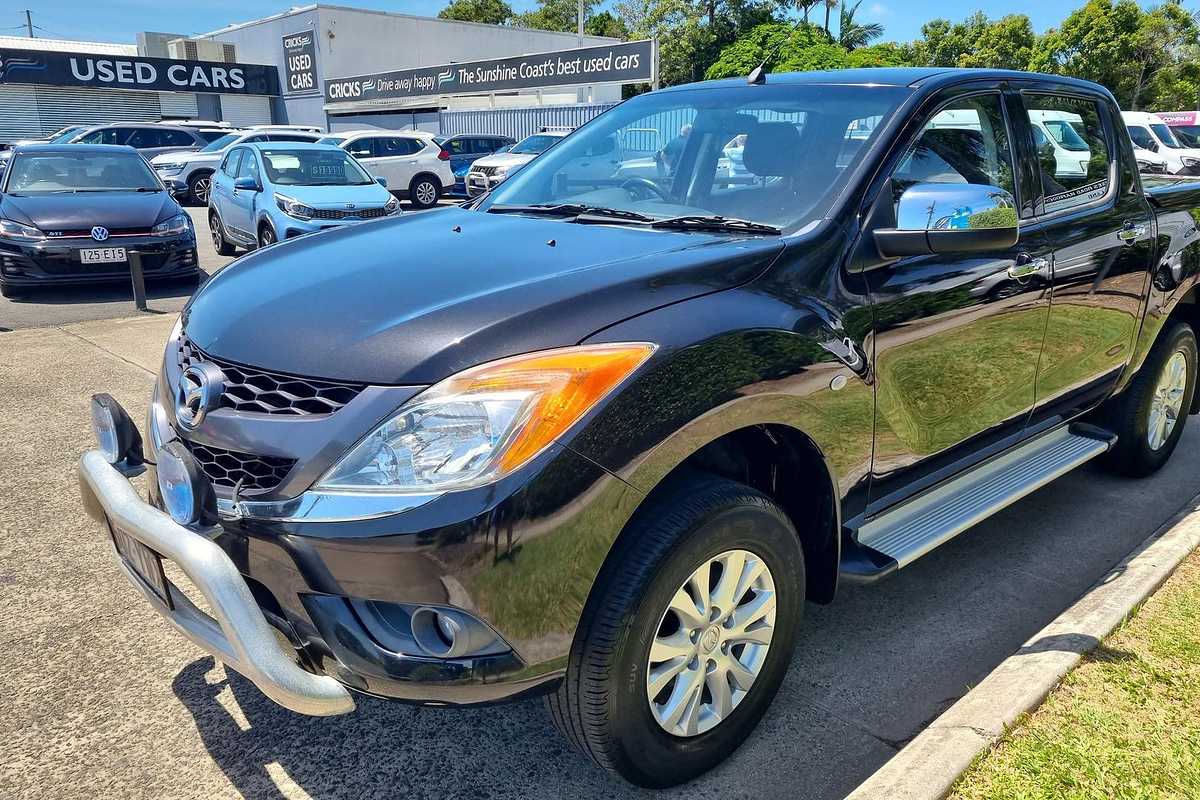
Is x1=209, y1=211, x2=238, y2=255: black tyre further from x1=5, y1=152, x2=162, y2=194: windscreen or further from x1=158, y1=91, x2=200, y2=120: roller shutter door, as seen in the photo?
x1=158, y1=91, x2=200, y2=120: roller shutter door

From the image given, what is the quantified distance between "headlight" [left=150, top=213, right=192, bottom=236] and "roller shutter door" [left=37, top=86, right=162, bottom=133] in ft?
105

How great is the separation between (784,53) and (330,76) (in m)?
20.3

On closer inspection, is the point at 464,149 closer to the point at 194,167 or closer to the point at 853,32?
the point at 194,167

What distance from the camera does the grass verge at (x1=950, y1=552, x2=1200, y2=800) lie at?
7.34ft

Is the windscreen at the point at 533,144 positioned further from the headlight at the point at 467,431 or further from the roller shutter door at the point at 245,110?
the roller shutter door at the point at 245,110

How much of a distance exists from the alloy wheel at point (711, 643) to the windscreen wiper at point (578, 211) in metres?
1.23

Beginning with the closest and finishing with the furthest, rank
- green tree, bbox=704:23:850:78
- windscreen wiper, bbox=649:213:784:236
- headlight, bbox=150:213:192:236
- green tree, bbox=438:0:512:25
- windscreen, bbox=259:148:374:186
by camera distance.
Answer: windscreen wiper, bbox=649:213:784:236
headlight, bbox=150:213:192:236
windscreen, bbox=259:148:374:186
green tree, bbox=704:23:850:78
green tree, bbox=438:0:512:25

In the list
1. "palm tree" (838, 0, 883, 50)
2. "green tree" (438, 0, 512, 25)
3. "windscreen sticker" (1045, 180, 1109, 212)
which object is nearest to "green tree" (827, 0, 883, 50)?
"palm tree" (838, 0, 883, 50)

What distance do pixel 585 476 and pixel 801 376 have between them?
0.76 metres

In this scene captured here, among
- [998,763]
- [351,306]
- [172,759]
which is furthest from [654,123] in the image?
[172,759]

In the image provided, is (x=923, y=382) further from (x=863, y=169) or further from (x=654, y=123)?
(x=654, y=123)

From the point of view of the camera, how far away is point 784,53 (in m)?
36.4

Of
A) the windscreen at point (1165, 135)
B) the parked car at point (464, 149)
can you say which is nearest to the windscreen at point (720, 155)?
the parked car at point (464, 149)

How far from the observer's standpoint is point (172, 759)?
2467mm
